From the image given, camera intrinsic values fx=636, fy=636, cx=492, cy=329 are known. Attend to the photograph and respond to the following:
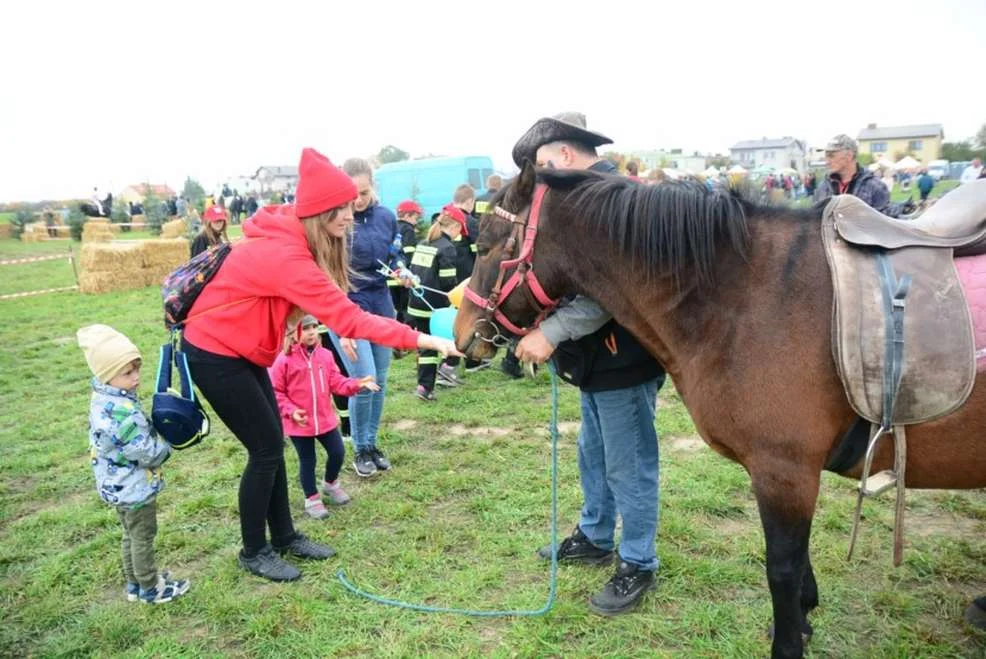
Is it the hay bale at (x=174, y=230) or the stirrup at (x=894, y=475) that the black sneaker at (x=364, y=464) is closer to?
the stirrup at (x=894, y=475)

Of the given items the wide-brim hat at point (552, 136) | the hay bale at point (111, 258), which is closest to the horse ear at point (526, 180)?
the wide-brim hat at point (552, 136)

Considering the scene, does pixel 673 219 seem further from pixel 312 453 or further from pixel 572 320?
pixel 312 453

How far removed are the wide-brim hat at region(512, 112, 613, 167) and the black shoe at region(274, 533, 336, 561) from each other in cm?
256

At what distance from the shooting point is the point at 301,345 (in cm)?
429

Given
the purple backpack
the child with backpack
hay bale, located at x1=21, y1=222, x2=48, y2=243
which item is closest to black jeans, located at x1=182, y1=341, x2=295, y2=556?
the purple backpack

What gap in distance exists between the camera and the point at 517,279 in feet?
8.61

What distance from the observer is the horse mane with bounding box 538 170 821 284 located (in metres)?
2.38

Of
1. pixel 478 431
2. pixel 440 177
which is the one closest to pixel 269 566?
pixel 478 431

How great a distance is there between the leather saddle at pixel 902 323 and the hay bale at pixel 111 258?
662 inches

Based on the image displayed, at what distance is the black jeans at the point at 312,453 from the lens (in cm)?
432

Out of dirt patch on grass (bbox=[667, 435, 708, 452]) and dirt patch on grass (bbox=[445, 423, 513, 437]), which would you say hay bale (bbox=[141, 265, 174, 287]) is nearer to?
dirt patch on grass (bbox=[445, 423, 513, 437])

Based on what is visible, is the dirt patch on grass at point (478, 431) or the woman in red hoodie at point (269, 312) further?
the dirt patch on grass at point (478, 431)

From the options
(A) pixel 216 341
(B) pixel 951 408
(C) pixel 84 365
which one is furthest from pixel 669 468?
(C) pixel 84 365

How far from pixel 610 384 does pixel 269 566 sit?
2.24 m
